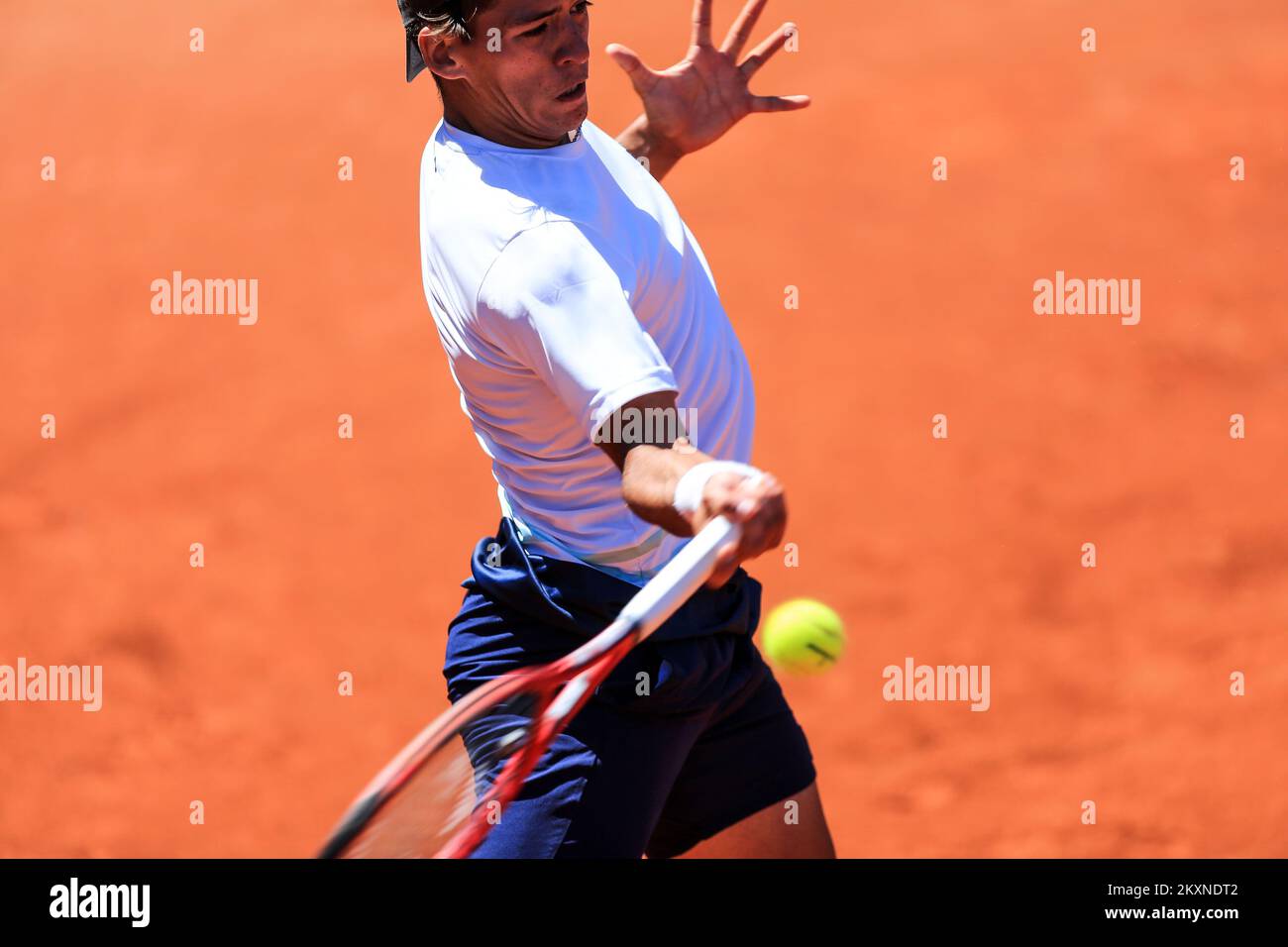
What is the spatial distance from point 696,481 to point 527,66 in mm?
787

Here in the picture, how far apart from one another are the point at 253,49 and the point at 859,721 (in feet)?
20.0

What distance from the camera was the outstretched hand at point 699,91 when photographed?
10.8ft

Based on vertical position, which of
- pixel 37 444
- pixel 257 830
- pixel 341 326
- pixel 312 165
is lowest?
pixel 257 830

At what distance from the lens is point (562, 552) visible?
8.46 feet

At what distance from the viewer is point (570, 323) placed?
216cm

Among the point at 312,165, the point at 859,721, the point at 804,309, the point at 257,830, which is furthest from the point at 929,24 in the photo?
the point at 257,830

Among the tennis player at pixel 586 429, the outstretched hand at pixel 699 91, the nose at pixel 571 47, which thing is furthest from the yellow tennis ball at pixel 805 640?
the nose at pixel 571 47

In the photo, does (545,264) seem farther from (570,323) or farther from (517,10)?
(517,10)

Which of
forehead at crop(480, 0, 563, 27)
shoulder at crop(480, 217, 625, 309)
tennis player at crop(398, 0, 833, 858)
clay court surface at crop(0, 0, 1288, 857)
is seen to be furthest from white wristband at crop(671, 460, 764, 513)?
clay court surface at crop(0, 0, 1288, 857)

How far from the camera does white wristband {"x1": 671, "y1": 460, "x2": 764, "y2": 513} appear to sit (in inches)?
80.4

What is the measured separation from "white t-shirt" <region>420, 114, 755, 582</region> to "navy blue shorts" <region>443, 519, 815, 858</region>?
0.09 meters

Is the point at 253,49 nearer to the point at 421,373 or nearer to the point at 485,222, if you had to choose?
the point at 421,373

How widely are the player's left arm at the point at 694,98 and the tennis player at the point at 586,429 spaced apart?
0.53 meters

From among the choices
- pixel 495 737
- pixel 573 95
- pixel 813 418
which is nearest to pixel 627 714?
pixel 495 737
